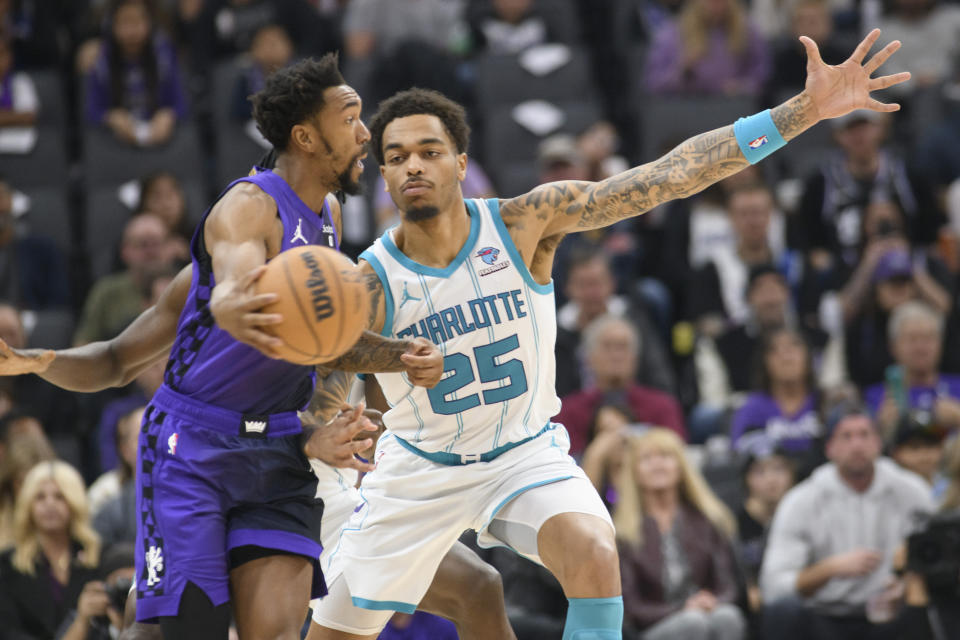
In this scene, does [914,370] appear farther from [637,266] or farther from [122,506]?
[122,506]

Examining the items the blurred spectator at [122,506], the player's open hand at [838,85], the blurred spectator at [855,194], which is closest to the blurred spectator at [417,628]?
the blurred spectator at [122,506]

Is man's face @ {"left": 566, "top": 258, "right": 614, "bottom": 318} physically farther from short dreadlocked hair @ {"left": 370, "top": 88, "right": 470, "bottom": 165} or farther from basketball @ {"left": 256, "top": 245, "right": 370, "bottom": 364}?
basketball @ {"left": 256, "top": 245, "right": 370, "bottom": 364}

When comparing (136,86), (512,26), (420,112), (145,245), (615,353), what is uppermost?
(512,26)

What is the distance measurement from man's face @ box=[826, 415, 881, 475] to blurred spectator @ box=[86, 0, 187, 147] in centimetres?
631

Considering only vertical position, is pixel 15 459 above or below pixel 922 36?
below

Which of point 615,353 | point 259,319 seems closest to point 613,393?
point 615,353

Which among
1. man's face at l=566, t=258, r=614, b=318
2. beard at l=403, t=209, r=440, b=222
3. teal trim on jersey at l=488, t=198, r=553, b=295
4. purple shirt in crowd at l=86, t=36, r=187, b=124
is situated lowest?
teal trim on jersey at l=488, t=198, r=553, b=295

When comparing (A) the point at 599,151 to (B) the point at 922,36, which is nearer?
(A) the point at 599,151

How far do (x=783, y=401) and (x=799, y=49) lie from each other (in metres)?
4.50

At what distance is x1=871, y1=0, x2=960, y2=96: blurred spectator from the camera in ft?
41.9

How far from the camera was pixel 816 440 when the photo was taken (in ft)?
30.0

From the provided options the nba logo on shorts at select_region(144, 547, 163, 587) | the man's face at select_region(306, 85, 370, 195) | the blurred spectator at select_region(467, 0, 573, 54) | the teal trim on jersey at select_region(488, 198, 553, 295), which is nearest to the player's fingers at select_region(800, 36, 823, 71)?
the teal trim on jersey at select_region(488, 198, 553, 295)

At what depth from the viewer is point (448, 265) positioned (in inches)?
217

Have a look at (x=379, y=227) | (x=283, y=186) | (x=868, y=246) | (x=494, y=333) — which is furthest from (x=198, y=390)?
(x=868, y=246)
